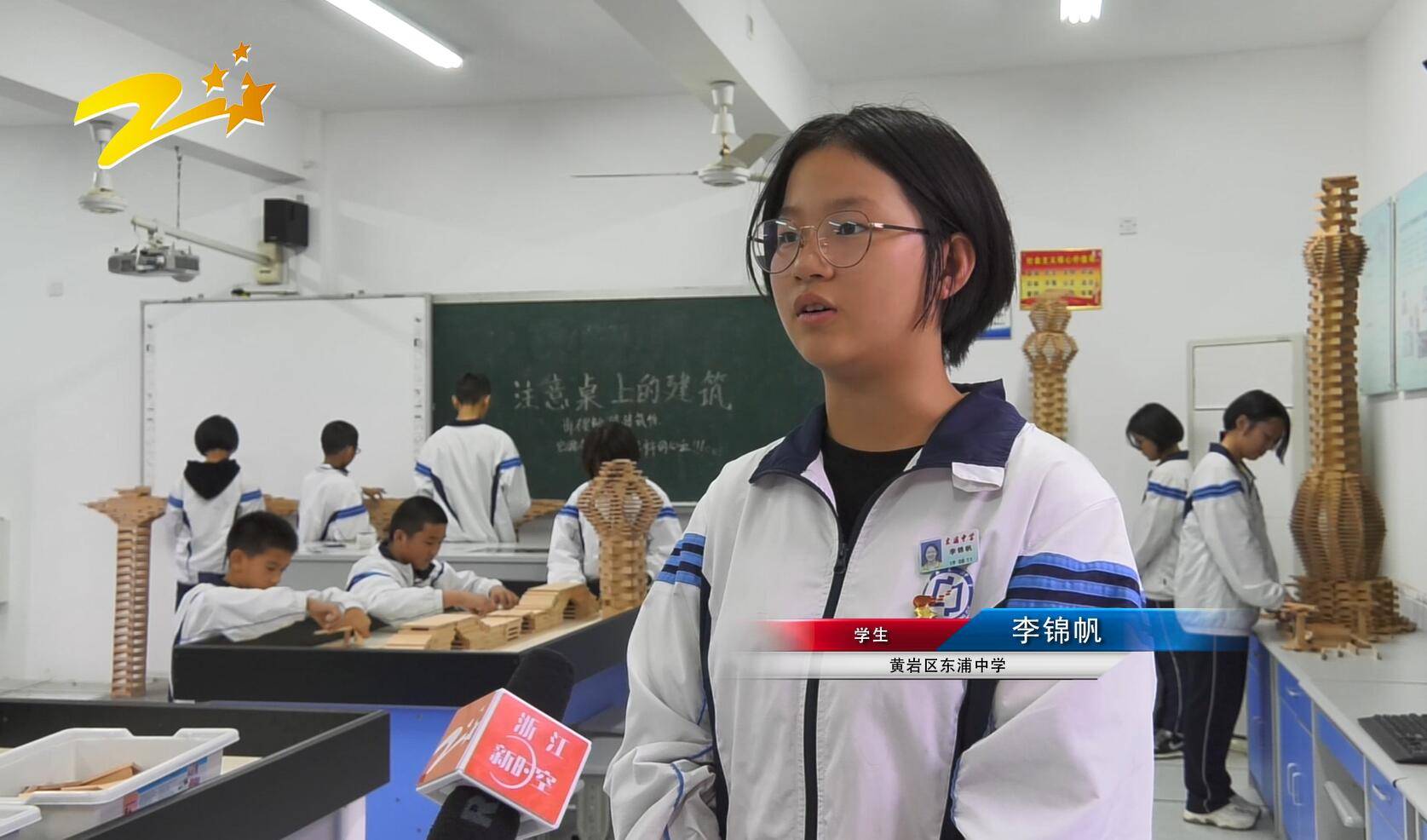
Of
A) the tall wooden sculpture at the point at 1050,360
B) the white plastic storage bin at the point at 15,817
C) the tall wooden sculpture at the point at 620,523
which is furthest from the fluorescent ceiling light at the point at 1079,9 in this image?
the white plastic storage bin at the point at 15,817

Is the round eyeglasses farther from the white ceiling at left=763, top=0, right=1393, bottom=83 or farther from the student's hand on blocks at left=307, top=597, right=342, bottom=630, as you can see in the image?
the white ceiling at left=763, top=0, right=1393, bottom=83

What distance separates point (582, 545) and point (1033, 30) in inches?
115

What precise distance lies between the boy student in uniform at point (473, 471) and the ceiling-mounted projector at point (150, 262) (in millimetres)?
1325

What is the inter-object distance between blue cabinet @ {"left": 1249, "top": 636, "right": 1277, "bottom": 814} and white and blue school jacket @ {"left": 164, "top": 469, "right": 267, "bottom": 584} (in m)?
4.22

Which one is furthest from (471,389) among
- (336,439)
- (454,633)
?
(454,633)

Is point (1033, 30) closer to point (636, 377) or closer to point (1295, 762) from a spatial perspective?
point (636, 377)

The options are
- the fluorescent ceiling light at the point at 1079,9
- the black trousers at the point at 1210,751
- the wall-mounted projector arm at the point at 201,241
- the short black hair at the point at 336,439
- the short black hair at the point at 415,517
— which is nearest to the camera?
the short black hair at the point at 415,517

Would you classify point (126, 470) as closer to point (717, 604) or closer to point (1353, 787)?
point (1353, 787)

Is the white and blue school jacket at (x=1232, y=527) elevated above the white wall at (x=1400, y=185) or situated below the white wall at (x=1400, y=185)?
below

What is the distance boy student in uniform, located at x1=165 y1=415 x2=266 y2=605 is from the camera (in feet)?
17.1

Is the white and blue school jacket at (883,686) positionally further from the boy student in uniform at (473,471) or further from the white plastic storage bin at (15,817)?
the boy student in uniform at (473,471)

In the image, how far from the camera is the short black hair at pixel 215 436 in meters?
5.19

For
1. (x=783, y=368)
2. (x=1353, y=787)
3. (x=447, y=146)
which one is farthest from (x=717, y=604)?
(x=447, y=146)

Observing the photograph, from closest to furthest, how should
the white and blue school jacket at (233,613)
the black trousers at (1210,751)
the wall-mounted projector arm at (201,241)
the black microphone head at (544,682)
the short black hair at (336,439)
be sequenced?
the black microphone head at (544,682)
the white and blue school jacket at (233,613)
the black trousers at (1210,751)
the short black hair at (336,439)
the wall-mounted projector arm at (201,241)
